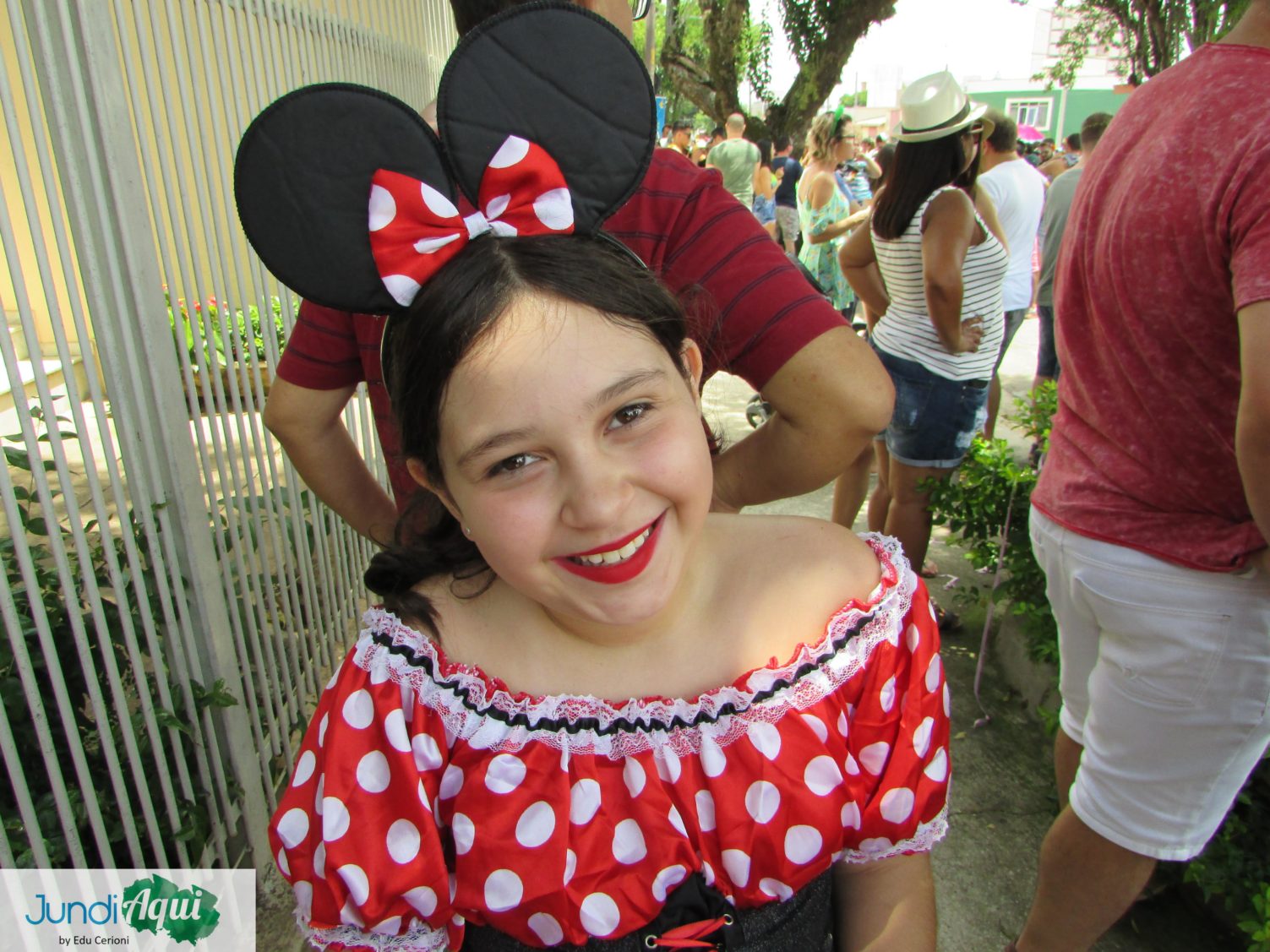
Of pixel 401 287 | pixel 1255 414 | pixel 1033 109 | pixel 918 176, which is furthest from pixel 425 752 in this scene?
pixel 1033 109

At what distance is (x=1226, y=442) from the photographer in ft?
4.87

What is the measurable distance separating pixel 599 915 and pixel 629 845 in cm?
9

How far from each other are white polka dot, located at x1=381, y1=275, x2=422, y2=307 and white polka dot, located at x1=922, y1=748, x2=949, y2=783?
3.04 ft

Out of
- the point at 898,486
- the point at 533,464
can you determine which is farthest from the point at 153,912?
the point at 898,486

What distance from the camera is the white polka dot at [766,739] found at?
1113mm

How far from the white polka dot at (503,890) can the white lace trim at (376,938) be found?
12cm

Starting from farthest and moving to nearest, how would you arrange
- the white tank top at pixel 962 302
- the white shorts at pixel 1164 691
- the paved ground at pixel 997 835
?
the white tank top at pixel 962 302
the paved ground at pixel 997 835
the white shorts at pixel 1164 691

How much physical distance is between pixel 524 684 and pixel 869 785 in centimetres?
49

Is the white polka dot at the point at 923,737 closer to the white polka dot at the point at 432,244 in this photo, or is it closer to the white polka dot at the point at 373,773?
the white polka dot at the point at 373,773

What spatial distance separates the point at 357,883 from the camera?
1.06 metres

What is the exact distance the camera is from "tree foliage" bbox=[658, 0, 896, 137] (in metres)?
17.7

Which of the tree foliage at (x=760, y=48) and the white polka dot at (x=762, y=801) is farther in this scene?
the tree foliage at (x=760, y=48)

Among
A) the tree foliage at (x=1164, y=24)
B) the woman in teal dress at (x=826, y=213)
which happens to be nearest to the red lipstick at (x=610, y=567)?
the woman in teal dress at (x=826, y=213)

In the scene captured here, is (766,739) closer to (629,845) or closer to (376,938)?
(629,845)
